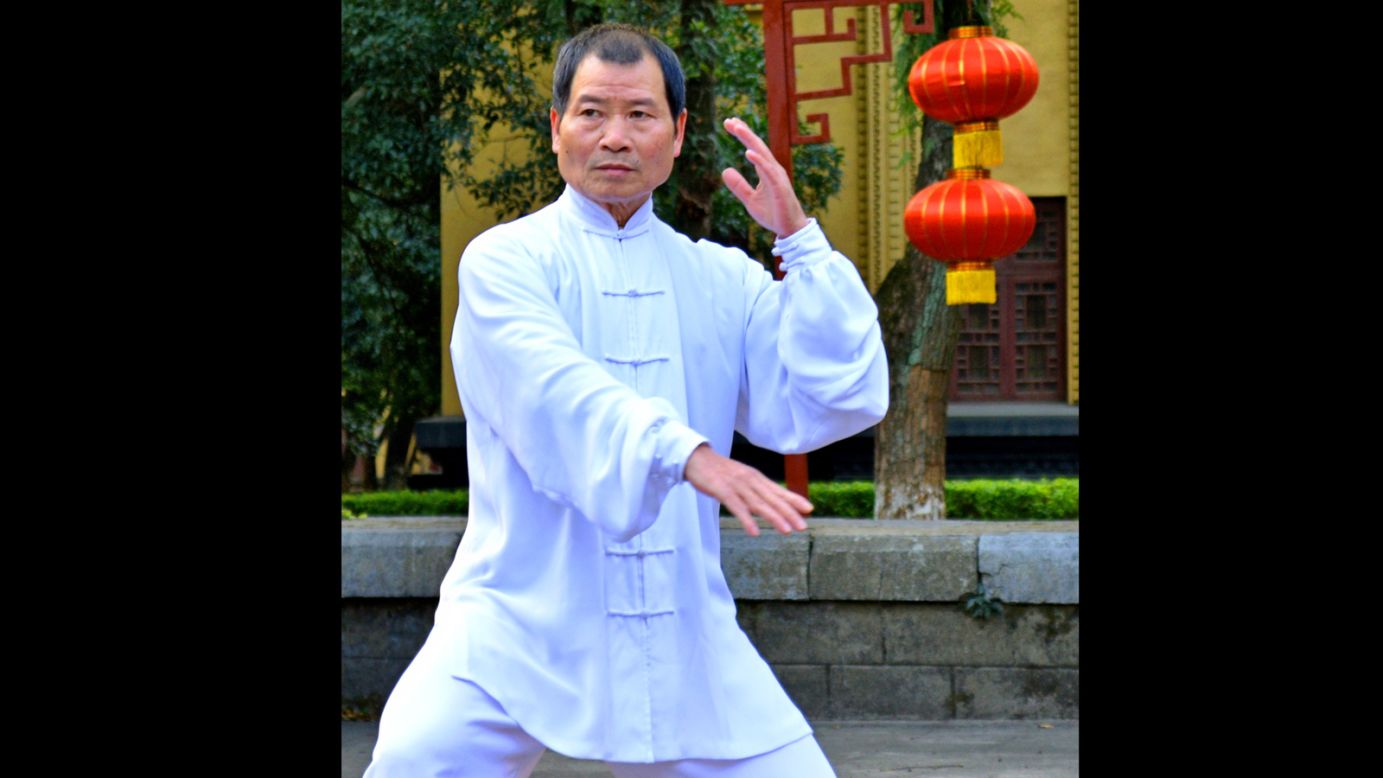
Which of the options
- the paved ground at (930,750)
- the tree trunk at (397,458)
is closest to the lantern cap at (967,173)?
the paved ground at (930,750)

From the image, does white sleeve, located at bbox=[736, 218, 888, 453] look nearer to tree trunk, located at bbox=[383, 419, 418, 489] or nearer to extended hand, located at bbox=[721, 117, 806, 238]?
extended hand, located at bbox=[721, 117, 806, 238]

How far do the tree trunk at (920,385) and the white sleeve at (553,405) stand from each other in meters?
5.11

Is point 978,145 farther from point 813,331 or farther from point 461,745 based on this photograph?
point 461,745

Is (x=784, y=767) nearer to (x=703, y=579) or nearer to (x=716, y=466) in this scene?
(x=703, y=579)

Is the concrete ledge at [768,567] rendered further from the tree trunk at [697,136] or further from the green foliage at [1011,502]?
the green foliage at [1011,502]

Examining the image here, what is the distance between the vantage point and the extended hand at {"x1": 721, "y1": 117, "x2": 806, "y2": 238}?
103 inches

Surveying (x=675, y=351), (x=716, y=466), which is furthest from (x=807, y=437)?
(x=716, y=466)

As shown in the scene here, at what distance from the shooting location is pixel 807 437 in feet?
8.92

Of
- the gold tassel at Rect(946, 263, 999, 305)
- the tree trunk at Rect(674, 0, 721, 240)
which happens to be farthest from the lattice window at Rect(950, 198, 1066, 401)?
the gold tassel at Rect(946, 263, 999, 305)

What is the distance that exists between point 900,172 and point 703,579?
398 inches

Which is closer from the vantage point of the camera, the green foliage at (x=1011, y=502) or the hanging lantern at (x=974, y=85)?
the hanging lantern at (x=974, y=85)

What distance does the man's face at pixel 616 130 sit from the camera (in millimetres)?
2682

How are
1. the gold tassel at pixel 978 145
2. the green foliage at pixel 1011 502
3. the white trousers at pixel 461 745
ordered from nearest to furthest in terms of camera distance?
the white trousers at pixel 461 745, the gold tassel at pixel 978 145, the green foliage at pixel 1011 502

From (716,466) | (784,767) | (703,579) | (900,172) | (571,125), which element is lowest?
(784,767)
